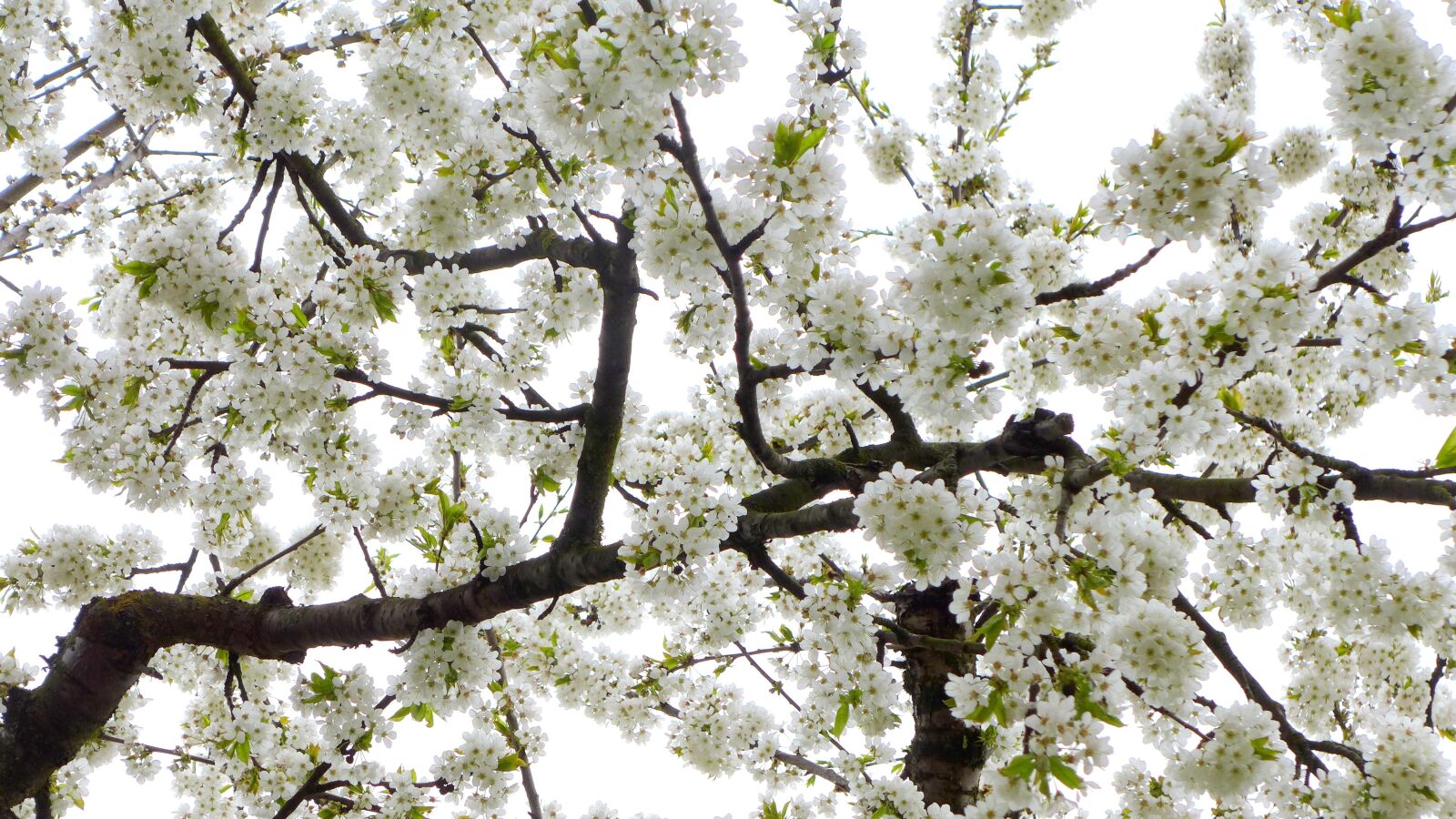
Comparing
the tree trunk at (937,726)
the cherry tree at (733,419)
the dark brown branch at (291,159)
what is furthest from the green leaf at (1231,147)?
the dark brown branch at (291,159)

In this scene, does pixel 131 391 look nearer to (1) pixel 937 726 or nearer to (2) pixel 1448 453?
(1) pixel 937 726

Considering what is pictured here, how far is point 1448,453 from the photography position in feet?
9.75

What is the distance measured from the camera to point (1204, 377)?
8.84 ft

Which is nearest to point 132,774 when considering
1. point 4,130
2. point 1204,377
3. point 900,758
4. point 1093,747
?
point 4,130

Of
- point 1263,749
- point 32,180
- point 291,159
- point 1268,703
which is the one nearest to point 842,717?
point 1263,749

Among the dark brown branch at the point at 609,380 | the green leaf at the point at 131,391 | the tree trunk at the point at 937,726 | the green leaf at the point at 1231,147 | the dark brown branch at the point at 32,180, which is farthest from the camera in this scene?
the dark brown branch at the point at 32,180

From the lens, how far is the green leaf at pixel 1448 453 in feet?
9.71

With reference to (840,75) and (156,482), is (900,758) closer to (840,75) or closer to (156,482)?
(840,75)

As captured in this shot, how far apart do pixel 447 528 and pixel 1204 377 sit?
3485mm

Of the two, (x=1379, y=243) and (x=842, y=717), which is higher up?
(x=1379, y=243)

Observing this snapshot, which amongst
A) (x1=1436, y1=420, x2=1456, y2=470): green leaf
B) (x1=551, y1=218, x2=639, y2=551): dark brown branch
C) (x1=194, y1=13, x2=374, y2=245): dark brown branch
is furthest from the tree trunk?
(x1=194, y1=13, x2=374, y2=245): dark brown branch

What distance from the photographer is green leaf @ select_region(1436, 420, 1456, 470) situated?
2.96 m

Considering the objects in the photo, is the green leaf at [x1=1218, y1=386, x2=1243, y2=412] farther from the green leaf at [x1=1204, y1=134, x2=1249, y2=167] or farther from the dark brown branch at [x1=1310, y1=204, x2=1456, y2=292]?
the green leaf at [x1=1204, y1=134, x2=1249, y2=167]

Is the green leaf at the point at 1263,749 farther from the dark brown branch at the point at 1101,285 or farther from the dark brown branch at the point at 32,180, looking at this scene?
the dark brown branch at the point at 32,180
